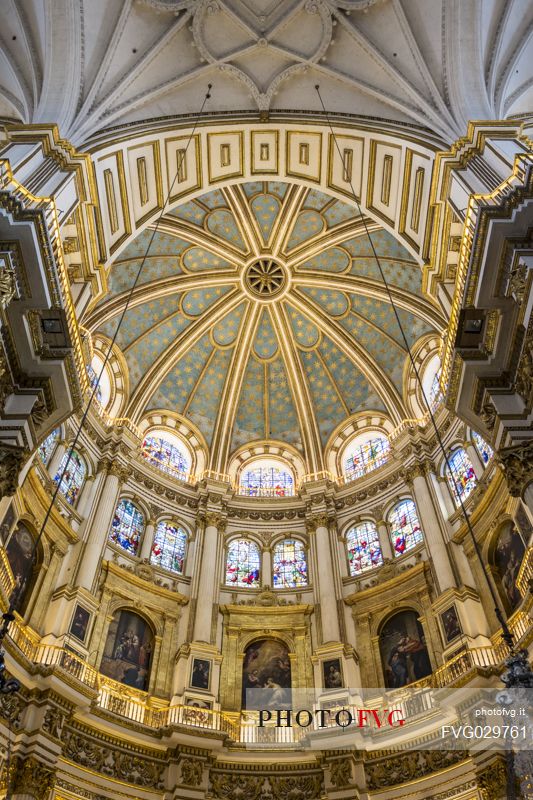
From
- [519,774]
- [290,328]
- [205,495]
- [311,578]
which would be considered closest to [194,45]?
[290,328]

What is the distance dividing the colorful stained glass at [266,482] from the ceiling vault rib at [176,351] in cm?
536

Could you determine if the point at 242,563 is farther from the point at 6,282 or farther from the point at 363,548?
the point at 6,282

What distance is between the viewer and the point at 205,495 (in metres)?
24.2

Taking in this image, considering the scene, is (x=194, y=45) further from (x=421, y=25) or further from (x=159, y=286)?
(x=159, y=286)

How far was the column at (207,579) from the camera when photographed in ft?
65.5

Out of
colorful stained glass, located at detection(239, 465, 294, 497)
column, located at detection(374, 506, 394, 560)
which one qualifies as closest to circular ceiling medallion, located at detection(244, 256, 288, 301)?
colorful stained glass, located at detection(239, 465, 294, 497)

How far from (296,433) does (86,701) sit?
49.2ft

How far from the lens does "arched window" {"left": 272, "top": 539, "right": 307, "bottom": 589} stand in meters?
22.5

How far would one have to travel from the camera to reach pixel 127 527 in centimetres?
2197

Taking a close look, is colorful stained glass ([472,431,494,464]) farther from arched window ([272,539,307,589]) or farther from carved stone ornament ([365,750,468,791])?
carved stone ornament ([365,750,468,791])

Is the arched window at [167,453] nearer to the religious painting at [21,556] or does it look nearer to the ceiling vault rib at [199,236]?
the religious painting at [21,556]

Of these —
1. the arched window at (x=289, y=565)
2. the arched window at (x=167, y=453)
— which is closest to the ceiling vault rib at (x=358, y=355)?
the arched window at (x=289, y=565)

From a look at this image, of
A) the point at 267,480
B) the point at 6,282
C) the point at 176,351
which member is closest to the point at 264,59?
the point at 6,282

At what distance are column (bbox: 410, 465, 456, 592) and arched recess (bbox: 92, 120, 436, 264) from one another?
815 centimetres
